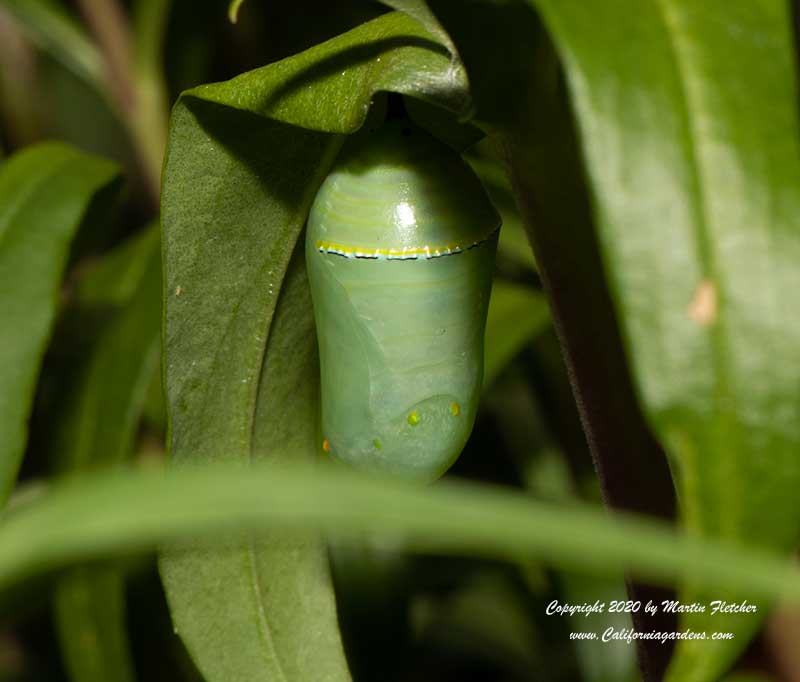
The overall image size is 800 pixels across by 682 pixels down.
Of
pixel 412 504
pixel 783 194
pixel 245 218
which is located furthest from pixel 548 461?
pixel 412 504

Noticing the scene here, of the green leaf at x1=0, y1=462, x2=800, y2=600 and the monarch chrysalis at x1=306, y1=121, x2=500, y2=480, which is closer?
the green leaf at x1=0, y1=462, x2=800, y2=600

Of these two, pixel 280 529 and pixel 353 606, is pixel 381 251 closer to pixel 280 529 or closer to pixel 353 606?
pixel 280 529

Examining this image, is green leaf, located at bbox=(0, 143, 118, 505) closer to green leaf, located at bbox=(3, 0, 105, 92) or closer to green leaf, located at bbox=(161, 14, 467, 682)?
green leaf, located at bbox=(161, 14, 467, 682)

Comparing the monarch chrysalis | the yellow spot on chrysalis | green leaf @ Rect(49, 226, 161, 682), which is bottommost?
green leaf @ Rect(49, 226, 161, 682)

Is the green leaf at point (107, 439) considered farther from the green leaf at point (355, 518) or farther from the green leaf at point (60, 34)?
the green leaf at point (355, 518)

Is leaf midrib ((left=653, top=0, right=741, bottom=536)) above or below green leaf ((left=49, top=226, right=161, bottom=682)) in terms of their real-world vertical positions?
above

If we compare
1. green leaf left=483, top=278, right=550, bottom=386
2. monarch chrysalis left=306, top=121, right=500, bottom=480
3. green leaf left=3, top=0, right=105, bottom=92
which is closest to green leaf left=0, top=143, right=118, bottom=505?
monarch chrysalis left=306, top=121, right=500, bottom=480

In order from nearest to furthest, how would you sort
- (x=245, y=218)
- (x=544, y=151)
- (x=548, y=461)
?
(x=544, y=151)
(x=245, y=218)
(x=548, y=461)
